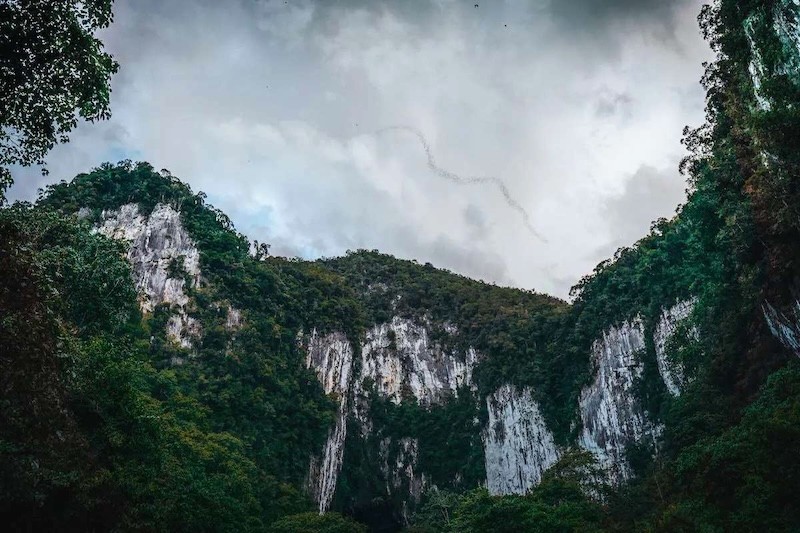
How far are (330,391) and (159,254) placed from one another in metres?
17.0

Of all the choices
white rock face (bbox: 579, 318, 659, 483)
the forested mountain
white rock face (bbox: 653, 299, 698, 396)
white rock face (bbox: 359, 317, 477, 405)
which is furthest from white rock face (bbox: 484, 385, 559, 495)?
white rock face (bbox: 653, 299, 698, 396)

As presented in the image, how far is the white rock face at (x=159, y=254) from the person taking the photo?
37.8 meters

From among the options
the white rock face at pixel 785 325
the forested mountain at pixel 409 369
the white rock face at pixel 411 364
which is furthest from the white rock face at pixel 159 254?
the white rock face at pixel 785 325

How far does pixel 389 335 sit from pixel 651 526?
39910 mm

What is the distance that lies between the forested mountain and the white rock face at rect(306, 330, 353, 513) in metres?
0.23

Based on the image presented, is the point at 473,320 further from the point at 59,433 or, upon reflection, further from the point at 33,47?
the point at 33,47

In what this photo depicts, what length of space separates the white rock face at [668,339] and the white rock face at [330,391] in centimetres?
2398

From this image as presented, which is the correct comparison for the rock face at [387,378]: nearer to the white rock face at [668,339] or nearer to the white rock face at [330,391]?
the white rock face at [330,391]

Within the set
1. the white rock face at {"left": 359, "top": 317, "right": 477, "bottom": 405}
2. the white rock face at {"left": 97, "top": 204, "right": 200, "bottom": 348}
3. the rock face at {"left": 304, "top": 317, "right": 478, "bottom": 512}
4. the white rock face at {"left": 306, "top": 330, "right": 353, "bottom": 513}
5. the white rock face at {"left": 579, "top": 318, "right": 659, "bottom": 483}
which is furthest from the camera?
the white rock face at {"left": 359, "top": 317, "right": 477, "bottom": 405}

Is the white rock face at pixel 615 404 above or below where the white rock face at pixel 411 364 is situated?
below

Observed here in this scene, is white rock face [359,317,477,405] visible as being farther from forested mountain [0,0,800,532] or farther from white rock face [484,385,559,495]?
white rock face [484,385,559,495]

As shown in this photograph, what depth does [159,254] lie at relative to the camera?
4119 cm

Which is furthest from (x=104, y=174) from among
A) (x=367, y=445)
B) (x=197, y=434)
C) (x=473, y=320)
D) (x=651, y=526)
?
(x=651, y=526)

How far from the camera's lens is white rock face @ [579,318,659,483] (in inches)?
1243
